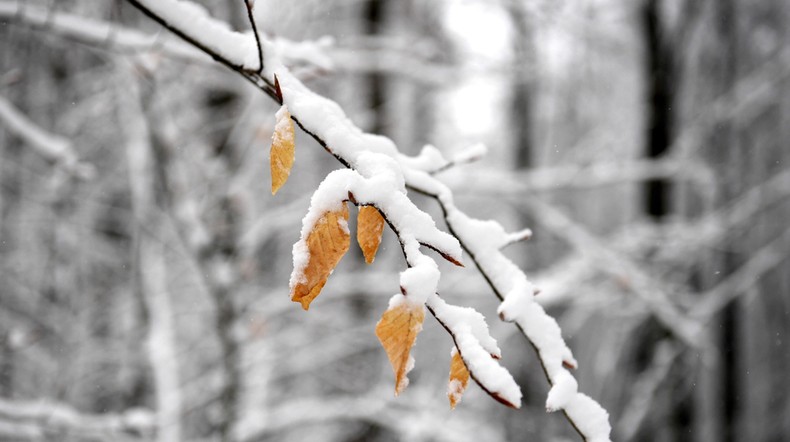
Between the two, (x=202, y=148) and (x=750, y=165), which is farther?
(x=750, y=165)

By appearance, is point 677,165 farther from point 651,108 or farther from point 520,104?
point 520,104

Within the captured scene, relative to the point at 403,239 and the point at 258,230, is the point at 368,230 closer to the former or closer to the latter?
the point at 403,239

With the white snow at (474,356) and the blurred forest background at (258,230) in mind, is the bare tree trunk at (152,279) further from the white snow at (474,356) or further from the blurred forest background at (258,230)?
the white snow at (474,356)

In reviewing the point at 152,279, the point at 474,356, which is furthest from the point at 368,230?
the point at 152,279

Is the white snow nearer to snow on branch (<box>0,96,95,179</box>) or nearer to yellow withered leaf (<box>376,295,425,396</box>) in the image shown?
yellow withered leaf (<box>376,295,425,396</box>)

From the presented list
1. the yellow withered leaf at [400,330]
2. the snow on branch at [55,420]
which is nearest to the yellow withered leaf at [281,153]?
the yellow withered leaf at [400,330]

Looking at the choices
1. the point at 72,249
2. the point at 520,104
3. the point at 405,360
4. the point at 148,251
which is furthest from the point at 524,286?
the point at 520,104

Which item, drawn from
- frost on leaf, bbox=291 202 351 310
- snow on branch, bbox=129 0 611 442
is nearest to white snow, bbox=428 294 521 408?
snow on branch, bbox=129 0 611 442

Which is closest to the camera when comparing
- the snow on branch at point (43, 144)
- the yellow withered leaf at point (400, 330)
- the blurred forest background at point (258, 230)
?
the yellow withered leaf at point (400, 330)
